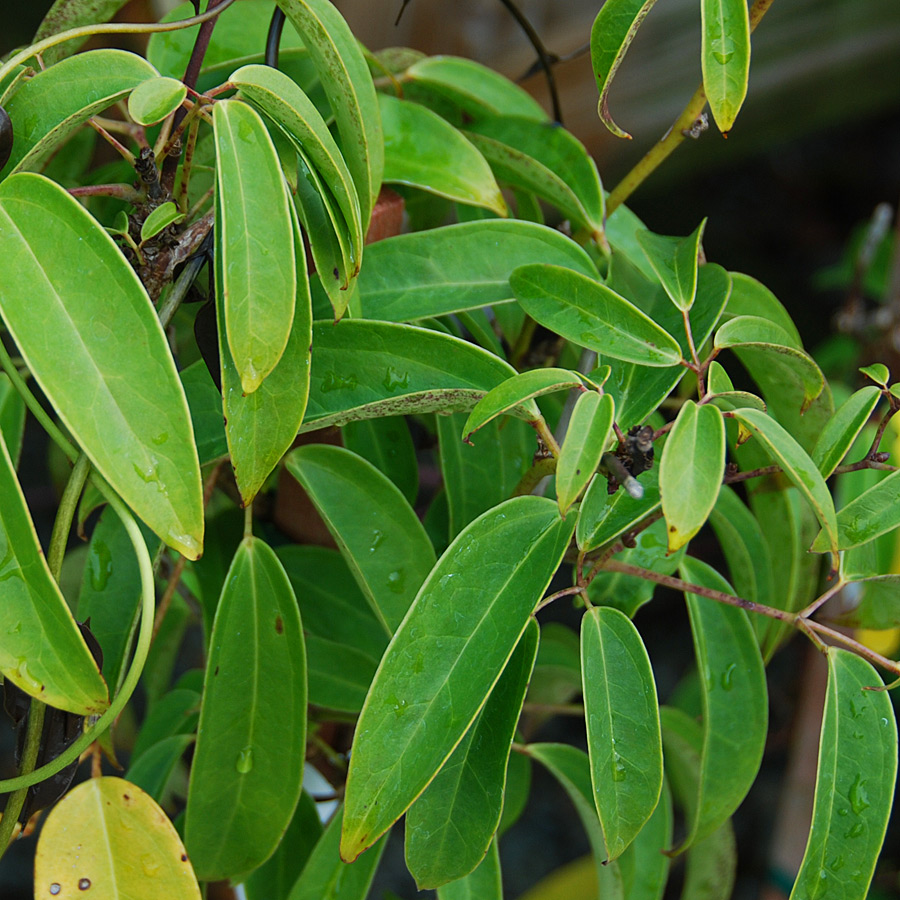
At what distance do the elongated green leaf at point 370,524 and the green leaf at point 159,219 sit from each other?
0.13 metres

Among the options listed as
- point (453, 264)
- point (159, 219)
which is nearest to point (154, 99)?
point (159, 219)

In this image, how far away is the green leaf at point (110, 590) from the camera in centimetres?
40

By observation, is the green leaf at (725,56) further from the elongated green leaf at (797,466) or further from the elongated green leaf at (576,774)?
the elongated green leaf at (576,774)

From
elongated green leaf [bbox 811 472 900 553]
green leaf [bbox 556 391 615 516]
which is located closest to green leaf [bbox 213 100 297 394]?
green leaf [bbox 556 391 615 516]

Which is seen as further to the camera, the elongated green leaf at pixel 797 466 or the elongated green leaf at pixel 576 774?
the elongated green leaf at pixel 576 774

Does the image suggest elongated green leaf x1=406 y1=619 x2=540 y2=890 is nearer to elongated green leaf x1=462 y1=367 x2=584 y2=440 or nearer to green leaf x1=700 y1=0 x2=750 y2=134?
elongated green leaf x1=462 y1=367 x2=584 y2=440

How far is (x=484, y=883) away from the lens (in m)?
0.43

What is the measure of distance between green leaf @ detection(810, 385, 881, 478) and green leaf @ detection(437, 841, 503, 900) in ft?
0.81

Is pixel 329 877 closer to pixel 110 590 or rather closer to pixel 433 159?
pixel 110 590

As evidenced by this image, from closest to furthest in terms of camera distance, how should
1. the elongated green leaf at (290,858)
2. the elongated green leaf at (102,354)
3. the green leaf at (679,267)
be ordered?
the elongated green leaf at (102,354), the green leaf at (679,267), the elongated green leaf at (290,858)

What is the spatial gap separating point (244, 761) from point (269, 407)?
179mm

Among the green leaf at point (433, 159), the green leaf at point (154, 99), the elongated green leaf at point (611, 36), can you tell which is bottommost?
the green leaf at point (433, 159)

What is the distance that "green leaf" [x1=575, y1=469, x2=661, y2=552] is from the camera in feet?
1.16

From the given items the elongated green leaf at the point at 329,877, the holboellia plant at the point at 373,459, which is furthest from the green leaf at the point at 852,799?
the elongated green leaf at the point at 329,877
